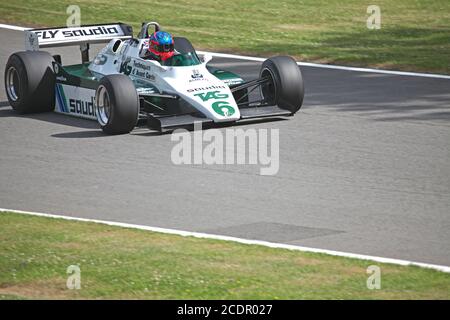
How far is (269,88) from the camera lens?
53.6 feet

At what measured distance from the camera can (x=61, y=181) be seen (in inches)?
512

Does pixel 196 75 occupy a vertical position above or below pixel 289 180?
above

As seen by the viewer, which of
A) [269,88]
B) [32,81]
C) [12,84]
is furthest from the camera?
[12,84]

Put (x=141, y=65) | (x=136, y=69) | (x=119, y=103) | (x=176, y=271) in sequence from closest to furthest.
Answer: (x=176, y=271), (x=119, y=103), (x=141, y=65), (x=136, y=69)

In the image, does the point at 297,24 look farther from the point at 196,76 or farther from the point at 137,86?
the point at 196,76

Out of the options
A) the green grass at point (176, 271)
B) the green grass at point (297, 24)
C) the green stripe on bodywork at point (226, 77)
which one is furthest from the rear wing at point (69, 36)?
the green grass at point (176, 271)

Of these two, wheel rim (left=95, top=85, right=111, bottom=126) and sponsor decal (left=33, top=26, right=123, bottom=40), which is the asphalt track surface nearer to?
wheel rim (left=95, top=85, right=111, bottom=126)

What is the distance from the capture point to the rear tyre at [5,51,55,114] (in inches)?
648

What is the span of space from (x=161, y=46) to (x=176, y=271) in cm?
677

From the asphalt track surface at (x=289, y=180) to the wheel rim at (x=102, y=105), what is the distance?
21 cm

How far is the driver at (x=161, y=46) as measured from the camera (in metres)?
15.8

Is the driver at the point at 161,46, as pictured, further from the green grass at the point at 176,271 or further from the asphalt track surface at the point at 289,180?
the green grass at the point at 176,271

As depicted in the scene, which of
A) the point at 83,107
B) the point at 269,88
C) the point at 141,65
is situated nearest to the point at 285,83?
the point at 269,88
